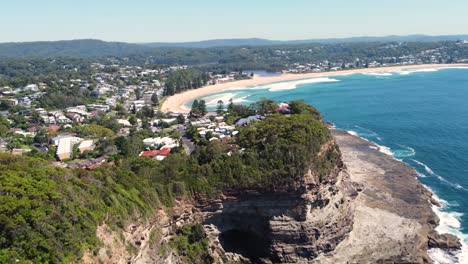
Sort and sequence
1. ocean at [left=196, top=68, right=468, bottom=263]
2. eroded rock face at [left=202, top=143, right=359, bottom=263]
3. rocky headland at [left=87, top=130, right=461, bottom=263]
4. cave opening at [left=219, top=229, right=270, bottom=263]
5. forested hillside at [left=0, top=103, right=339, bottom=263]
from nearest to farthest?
forested hillside at [left=0, top=103, right=339, bottom=263] < rocky headland at [left=87, top=130, right=461, bottom=263] < eroded rock face at [left=202, top=143, right=359, bottom=263] < cave opening at [left=219, top=229, right=270, bottom=263] < ocean at [left=196, top=68, right=468, bottom=263]

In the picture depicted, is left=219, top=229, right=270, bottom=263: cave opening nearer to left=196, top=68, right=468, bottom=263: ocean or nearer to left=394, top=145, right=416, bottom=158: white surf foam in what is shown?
left=196, top=68, right=468, bottom=263: ocean

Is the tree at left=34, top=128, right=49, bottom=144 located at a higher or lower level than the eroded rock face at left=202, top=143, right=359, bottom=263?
higher

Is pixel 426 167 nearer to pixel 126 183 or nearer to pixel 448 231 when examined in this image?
pixel 448 231

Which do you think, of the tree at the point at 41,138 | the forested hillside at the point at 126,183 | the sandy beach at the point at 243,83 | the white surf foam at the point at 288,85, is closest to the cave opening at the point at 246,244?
the forested hillside at the point at 126,183

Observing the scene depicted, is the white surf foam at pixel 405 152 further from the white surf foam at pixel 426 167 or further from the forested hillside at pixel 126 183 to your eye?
the forested hillside at pixel 126 183

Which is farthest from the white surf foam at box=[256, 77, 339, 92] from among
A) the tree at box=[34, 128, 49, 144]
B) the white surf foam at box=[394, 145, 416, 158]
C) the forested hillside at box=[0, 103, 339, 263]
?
the forested hillside at box=[0, 103, 339, 263]

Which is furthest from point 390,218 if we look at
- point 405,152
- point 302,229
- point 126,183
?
point 126,183

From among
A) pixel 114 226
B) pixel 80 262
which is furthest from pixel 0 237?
pixel 114 226
